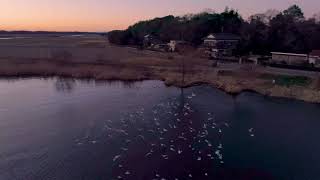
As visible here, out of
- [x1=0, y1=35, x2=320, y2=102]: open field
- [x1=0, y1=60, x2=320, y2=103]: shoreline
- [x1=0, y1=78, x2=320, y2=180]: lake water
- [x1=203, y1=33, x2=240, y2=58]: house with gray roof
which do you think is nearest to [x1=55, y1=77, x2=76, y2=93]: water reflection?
[x1=0, y1=78, x2=320, y2=180]: lake water

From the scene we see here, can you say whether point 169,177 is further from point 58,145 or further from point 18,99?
point 18,99

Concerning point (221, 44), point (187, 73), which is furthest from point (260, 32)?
point (187, 73)

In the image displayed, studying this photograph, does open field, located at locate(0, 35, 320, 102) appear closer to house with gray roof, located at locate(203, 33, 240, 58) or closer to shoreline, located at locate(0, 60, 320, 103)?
shoreline, located at locate(0, 60, 320, 103)

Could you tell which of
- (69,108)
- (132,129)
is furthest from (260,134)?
(69,108)

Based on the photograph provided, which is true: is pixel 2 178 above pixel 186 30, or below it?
below

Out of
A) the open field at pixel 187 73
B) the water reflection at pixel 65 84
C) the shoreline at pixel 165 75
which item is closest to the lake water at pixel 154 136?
the water reflection at pixel 65 84

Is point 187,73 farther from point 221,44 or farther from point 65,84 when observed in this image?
point 221,44
